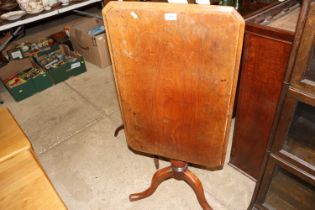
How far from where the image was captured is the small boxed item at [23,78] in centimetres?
273

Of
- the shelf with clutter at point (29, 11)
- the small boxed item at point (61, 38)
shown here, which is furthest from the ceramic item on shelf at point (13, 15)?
Result: the small boxed item at point (61, 38)

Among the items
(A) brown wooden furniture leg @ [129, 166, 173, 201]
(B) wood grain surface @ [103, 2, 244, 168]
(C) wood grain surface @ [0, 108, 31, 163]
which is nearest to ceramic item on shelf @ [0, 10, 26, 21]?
(C) wood grain surface @ [0, 108, 31, 163]

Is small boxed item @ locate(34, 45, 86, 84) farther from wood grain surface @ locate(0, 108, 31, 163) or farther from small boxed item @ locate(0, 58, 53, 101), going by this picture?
wood grain surface @ locate(0, 108, 31, 163)

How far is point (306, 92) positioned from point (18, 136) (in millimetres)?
1133

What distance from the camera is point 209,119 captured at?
3.53ft

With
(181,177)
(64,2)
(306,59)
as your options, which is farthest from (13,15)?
(306,59)

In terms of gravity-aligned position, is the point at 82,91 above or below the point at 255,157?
below

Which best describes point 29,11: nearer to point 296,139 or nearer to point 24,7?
point 24,7

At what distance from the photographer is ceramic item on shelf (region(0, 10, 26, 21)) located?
7.88 feet

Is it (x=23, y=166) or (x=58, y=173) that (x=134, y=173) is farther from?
(x=23, y=166)

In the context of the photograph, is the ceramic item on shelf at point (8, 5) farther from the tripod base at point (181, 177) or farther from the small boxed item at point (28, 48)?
the tripod base at point (181, 177)

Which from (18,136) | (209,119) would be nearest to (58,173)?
(18,136)

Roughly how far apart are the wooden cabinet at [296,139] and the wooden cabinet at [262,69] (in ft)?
0.66

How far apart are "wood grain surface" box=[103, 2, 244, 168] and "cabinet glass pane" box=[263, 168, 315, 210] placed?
405 millimetres
